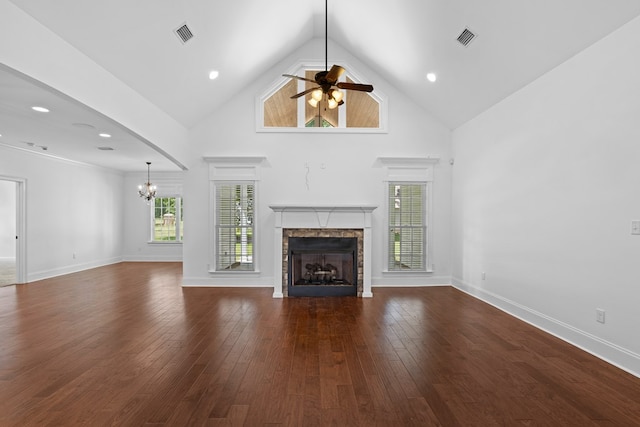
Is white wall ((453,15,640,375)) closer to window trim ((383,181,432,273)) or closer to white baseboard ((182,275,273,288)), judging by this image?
window trim ((383,181,432,273))

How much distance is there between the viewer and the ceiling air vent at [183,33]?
3.91 meters

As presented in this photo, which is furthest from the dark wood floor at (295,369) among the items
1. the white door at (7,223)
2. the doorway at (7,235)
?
the white door at (7,223)

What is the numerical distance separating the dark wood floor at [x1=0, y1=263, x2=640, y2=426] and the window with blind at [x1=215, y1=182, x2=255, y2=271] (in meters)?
1.44

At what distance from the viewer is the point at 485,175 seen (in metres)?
5.31

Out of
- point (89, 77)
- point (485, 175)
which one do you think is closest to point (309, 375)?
point (89, 77)

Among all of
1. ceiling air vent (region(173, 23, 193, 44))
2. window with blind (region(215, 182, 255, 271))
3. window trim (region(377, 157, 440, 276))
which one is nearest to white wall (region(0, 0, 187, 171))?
ceiling air vent (region(173, 23, 193, 44))

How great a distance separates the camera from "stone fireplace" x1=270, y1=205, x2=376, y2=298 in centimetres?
570

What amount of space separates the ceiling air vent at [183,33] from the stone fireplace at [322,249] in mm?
2667

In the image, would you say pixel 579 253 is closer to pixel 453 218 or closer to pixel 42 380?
pixel 453 218

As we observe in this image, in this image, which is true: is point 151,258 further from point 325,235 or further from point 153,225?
point 325,235

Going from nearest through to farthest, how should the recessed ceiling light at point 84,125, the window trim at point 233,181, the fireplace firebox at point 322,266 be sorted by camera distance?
the recessed ceiling light at point 84,125, the fireplace firebox at point 322,266, the window trim at point 233,181

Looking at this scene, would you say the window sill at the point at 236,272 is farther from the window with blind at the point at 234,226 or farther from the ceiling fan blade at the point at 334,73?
the ceiling fan blade at the point at 334,73

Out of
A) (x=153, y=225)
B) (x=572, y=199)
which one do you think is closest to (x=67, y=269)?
(x=153, y=225)

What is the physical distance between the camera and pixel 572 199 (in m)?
3.57
